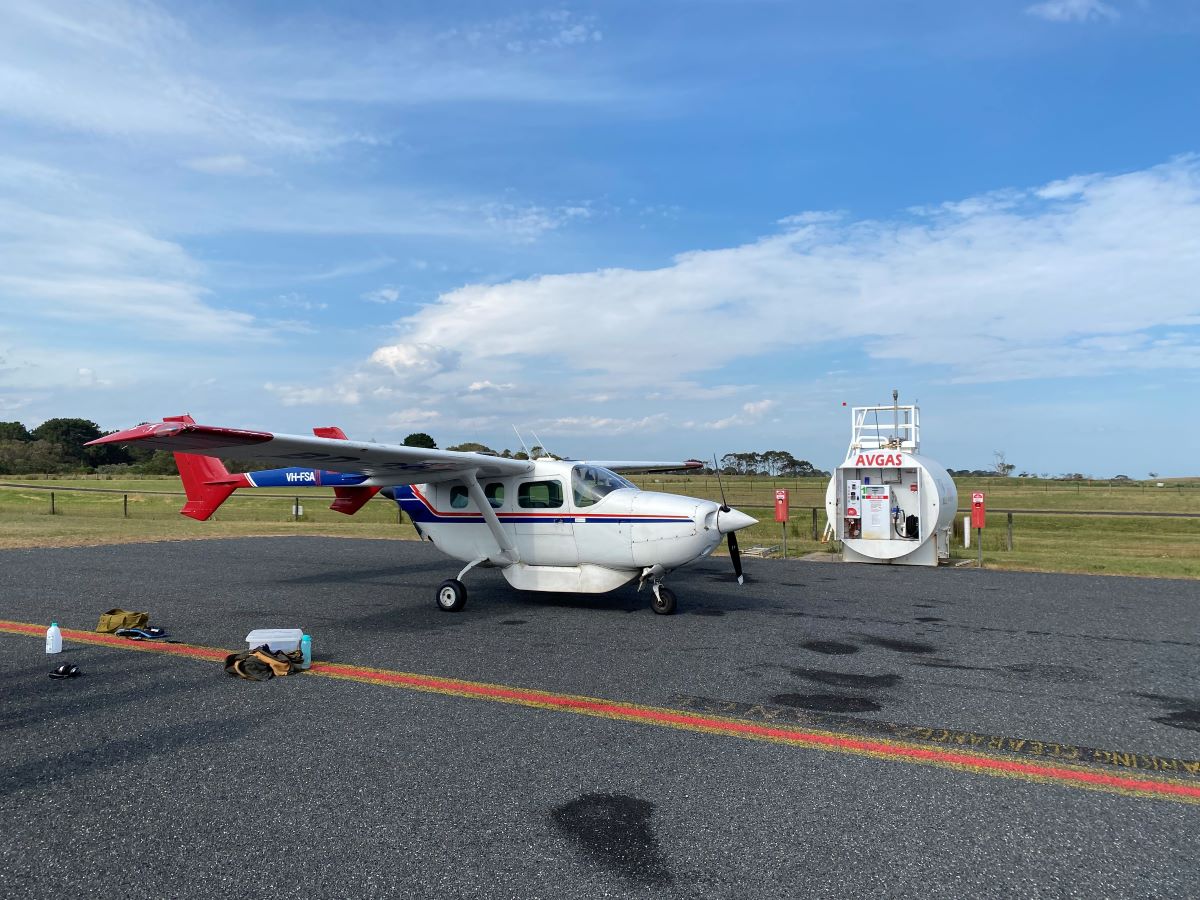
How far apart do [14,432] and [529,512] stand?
453 ft

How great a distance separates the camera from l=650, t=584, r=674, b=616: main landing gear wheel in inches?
428

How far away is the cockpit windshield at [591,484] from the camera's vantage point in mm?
11266

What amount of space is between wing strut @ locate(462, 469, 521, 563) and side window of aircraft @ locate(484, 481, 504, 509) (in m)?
0.10

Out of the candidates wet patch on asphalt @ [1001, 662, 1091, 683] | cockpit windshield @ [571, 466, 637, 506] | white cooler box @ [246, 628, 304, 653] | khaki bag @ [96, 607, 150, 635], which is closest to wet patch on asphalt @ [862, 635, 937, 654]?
wet patch on asphalt @ [1001, 662, 1091, 683]

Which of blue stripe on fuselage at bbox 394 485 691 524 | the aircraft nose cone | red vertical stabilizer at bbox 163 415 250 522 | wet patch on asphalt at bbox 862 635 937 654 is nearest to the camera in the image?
wet patch on asphalt at bbox 862 635 937 654

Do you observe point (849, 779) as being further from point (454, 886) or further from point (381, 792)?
point (381, 792)

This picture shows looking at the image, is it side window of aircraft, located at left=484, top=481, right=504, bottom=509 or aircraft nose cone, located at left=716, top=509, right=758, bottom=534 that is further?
side window of aircraft, located at left=484, top=481, right=504, bottom=509

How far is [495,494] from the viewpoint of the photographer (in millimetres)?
12109

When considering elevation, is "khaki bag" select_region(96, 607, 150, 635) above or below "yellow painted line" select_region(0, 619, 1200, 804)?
above

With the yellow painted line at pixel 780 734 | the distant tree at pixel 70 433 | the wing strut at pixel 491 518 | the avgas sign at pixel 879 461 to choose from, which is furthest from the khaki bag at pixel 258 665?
the distant tree at pixel 70 433

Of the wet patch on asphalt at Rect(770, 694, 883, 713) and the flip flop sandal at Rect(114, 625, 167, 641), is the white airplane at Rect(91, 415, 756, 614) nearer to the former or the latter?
the flip flop sandal at Rect(114, 625, 167, 641)

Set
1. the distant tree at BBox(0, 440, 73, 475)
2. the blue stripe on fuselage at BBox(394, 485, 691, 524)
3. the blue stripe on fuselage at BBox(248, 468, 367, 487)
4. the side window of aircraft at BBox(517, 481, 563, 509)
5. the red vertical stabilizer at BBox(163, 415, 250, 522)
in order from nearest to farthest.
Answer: the blue stripe on fuselage at BBox(394, 485, 691, 524) < the side window of aircraft at BBox(517, 481, 563, 509) < the blue stripe on fuselage at BBox(248, 468, 367, 487) < the red vertical stabilizer at BBox(163, 415, 250, 522) < the distant tree at BBox(0, 440, 73, 475)

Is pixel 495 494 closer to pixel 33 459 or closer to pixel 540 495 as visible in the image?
pixel 540 495

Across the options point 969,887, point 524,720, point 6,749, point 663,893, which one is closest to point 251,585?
point 6,749
